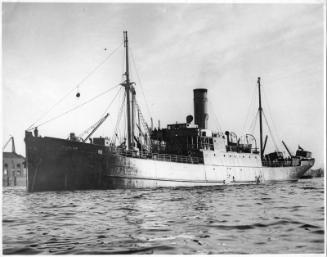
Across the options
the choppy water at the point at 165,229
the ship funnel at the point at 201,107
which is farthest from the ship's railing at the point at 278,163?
the choppy water at the point at 165,229

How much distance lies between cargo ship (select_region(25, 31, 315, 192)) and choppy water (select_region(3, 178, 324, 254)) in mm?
8899

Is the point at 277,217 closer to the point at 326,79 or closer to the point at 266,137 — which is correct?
the point at 326,79

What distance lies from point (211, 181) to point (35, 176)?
50.9 feet

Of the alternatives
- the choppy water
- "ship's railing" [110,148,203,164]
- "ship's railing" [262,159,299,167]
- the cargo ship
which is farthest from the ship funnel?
the choppy water

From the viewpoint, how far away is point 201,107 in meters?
37.5

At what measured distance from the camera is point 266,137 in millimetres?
45375

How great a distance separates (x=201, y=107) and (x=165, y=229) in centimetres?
2657

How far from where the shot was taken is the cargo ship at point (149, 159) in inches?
1000

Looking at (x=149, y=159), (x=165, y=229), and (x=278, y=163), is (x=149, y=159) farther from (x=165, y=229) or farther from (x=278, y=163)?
(x=278, y=163)

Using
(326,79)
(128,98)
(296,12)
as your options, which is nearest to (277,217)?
(326,79)

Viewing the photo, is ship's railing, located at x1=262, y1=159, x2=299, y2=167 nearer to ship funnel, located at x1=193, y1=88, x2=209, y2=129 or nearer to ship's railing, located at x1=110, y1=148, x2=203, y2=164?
ship funnel, located at x1=193, y1=88, x2=209, y2=129

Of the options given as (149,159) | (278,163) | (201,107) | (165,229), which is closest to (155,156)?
(149,159)

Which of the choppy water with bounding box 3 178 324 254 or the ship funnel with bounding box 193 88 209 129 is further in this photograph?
the ship funnel with bounding box 193 88 209 129

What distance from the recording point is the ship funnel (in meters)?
37.3
